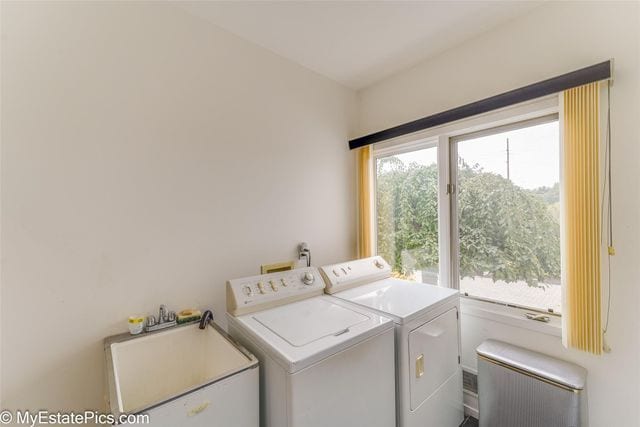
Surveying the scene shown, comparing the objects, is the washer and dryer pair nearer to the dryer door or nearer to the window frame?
the dryer door

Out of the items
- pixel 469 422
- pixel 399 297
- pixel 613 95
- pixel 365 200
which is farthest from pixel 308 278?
pixel 613 95

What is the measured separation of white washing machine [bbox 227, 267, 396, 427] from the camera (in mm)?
1022

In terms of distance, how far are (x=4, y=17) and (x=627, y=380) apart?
3355mm

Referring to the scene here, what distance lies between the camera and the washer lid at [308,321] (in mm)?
1194

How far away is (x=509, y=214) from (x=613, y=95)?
0.78 meters

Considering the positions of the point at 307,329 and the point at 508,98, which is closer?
the point at 307,329

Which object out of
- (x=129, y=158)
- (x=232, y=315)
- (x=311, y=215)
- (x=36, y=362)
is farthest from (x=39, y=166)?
(x=311, y=215)

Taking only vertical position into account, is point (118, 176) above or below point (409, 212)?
above

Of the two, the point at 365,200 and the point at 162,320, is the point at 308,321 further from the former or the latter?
the point at 365,200

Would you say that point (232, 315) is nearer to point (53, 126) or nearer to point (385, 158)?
point (53, 126)

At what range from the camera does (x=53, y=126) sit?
4.02 feet

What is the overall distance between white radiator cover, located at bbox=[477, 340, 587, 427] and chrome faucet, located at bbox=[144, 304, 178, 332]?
1845mm

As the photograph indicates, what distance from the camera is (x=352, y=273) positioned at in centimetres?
194
